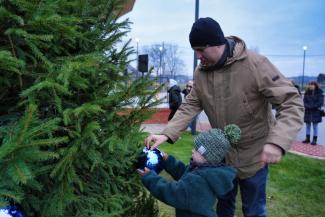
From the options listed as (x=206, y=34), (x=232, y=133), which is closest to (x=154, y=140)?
(x=232, y=133)

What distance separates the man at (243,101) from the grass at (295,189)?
4.44 feet

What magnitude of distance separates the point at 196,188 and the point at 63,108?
91cm

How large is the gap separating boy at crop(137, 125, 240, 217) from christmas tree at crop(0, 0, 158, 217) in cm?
23

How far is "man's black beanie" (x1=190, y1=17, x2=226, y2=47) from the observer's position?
2.60 meters

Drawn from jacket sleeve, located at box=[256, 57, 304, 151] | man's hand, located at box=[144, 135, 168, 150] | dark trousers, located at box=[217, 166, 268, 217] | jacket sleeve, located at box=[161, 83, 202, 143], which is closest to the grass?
dark trousers, located at box=[217, 166, 268, 217]

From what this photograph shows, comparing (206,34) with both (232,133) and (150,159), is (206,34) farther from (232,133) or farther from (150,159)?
(150,159)

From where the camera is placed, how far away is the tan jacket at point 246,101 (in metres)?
2.54

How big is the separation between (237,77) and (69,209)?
1.41 metres

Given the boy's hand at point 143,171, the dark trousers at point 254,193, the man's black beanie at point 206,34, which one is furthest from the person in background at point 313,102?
the boy's hand at point 143,171

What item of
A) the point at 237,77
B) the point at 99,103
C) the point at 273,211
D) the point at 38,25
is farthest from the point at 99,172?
the point at 273,211

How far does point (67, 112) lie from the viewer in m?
1.88

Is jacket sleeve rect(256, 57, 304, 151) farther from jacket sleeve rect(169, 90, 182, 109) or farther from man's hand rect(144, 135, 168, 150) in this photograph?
jacket sleeve rect(169, 90, 182, 109)

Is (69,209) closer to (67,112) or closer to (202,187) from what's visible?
(67,112)

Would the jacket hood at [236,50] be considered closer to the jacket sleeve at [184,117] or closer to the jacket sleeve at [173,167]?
the jacket sleeve at [184,117]
